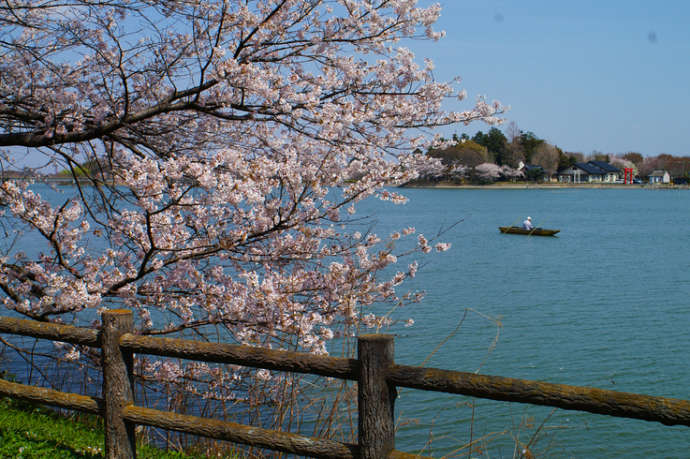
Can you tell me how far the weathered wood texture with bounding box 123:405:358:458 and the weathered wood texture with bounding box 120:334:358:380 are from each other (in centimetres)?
40

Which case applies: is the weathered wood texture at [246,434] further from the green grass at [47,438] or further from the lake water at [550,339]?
the lake water at [550,339]

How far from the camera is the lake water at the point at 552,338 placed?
9430mm

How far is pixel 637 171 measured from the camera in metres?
170

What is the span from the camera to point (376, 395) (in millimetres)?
3350

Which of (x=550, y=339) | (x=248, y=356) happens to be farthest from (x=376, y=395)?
(x=550, y=339)

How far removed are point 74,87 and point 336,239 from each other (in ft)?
10.4

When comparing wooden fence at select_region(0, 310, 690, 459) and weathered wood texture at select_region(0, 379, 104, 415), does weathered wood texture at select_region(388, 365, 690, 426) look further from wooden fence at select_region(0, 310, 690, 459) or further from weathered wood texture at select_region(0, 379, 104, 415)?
weathered wood texture at select_region(0, 379, 104, 415)

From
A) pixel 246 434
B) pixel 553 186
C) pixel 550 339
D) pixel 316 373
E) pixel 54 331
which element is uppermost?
pixel 553 186

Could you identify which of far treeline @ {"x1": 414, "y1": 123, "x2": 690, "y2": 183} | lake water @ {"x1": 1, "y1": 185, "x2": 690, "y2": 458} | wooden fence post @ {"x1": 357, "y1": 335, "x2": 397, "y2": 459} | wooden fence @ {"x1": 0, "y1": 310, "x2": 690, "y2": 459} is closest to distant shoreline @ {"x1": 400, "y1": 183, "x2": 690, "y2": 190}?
far treeline @ {"x1": 414, "y1": 123, "x2": 690, "y2": 183}

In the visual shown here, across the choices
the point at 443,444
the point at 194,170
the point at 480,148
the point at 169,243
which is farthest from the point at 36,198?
the point at 480,148

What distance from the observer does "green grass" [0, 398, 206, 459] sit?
4.63 metres

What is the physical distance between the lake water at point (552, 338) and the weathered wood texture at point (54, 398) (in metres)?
2.59

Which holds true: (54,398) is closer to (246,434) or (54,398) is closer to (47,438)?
(47,438)

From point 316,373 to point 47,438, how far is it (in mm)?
2805
